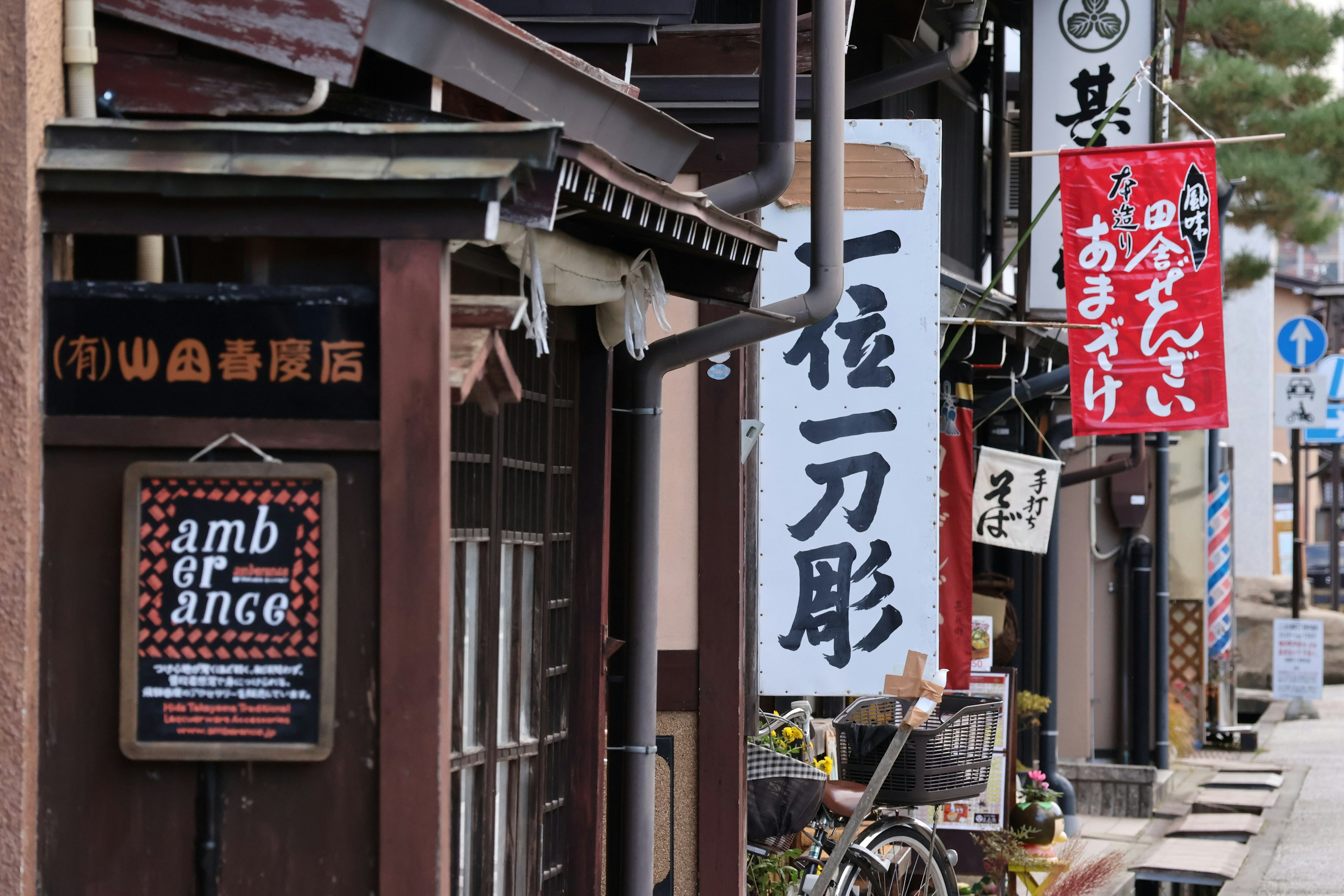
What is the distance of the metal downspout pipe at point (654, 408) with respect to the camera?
20.6ft

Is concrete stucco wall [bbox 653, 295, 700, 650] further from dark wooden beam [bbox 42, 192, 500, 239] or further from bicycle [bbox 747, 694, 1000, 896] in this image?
dark wooden beam [bbox 42, 192, 500, 239]

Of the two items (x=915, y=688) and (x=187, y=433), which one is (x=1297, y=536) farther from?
(x=187, y=433)

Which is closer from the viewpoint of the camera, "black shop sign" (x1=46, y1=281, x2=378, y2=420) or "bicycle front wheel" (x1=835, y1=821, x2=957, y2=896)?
"black shop sign" (x1=46, y1=281, x2=378, y2=420)

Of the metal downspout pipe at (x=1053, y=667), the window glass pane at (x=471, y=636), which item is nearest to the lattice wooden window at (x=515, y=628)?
the window glass pane at (x=471, y=636)

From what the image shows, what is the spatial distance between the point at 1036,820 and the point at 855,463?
551 centimetres

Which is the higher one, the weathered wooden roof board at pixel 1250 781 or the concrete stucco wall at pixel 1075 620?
the concrete stucco wall at pixel 1075 620

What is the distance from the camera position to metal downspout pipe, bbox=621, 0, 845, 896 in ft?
20.6

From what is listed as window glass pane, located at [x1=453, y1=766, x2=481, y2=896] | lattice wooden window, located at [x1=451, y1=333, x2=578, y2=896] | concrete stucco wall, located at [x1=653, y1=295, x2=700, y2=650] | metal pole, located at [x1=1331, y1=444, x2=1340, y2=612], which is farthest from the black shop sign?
metal pole, located at [x1=1331, y1=444, x2=1340, y2=612]

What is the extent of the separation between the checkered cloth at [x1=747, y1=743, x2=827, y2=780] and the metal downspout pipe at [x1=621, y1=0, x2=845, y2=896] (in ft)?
4.36

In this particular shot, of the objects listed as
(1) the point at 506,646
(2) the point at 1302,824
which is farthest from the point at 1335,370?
(1) the point at 506,646

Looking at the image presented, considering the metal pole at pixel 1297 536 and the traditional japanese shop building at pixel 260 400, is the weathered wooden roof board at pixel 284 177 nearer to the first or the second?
the traditional japanese shop building at pixel 260 400

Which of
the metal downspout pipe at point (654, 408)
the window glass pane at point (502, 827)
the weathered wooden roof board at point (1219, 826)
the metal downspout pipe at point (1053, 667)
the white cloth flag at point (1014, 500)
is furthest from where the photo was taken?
the metal downspout pipe at point (1053, 667)

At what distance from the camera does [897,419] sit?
Result: 790 cm

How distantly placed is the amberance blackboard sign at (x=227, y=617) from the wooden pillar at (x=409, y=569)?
0.16 meters
